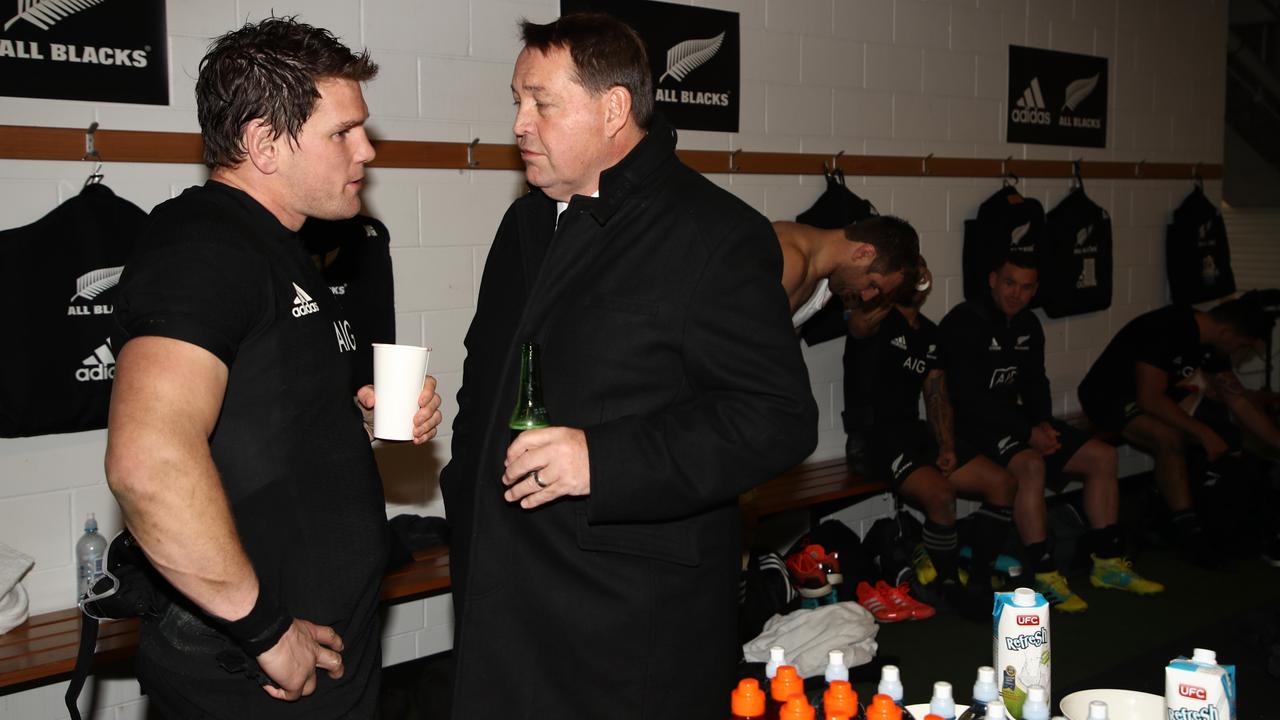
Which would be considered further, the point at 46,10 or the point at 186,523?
the point at 46,10

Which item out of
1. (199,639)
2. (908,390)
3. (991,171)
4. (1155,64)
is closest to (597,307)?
(199,639)

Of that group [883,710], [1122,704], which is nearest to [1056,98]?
[1122,704]

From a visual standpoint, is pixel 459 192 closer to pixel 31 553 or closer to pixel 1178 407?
pixel 31 553

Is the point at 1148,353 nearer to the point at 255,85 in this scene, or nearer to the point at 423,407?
the point at 423,407

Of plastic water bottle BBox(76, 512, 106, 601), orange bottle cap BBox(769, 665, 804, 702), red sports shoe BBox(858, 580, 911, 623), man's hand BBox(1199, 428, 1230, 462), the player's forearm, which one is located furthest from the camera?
man's hand BBox(1199, 428, 1230, 462)

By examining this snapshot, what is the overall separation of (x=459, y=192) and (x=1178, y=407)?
3.91m

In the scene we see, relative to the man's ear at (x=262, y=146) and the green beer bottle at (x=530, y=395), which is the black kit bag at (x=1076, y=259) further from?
the man's ear at (x=262, y=146)

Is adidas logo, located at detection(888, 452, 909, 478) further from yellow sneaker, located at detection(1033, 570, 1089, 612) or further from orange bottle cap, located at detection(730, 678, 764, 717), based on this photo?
orange bottle cap, located at detection(730, 678, 764, 717)

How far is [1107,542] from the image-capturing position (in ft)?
16.7

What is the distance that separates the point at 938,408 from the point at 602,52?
11.1 feet

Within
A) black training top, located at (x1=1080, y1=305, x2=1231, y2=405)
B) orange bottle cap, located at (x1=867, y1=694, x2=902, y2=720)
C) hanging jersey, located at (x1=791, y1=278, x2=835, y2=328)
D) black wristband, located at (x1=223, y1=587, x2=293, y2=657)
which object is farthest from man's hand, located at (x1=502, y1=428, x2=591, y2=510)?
black training top, located at (x1=1080, y1=305, x2=1231, y2=405)

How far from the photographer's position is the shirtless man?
3621 millimetres

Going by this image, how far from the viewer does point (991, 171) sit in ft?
18.3

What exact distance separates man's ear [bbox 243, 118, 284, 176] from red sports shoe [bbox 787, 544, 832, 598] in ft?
10.3
